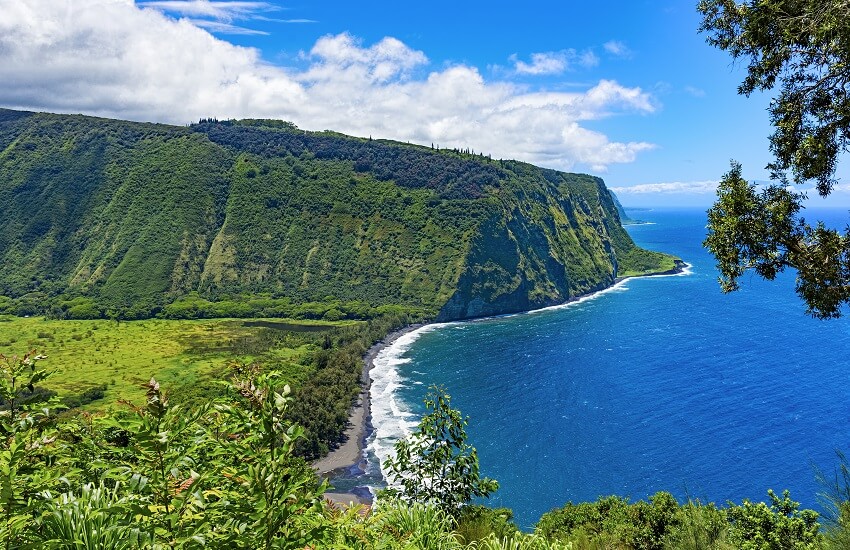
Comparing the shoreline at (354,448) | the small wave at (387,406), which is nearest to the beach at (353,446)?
the shoreline at (354,448)

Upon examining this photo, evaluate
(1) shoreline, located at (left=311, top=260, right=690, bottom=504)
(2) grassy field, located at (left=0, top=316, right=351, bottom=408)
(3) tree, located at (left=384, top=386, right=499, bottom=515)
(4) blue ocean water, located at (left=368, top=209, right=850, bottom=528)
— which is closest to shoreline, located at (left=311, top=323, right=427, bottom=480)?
(1) shoreline, located at (left=311, top=260, right=690, bottom=504)

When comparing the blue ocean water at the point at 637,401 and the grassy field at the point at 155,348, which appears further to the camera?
the grassy field at the point at 155,348

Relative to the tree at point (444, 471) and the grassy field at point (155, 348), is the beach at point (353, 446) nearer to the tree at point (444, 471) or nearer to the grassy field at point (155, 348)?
the grassy field at point (155, 348)

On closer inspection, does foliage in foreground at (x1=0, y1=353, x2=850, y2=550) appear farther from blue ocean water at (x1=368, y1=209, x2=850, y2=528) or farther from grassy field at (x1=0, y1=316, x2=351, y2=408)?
grassy field at (x1=0, y1=316, x2=351, y2=408)

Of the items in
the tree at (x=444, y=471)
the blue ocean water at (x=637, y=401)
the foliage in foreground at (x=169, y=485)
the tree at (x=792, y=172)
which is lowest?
the blue ocean water at (x=637, y=401)

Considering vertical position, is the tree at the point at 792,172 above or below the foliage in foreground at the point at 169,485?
above

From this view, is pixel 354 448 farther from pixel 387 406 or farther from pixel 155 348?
pixel 155 348

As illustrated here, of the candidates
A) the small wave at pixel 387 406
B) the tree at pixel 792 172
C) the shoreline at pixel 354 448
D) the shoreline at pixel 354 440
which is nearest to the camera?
the tree at pixel 792 172

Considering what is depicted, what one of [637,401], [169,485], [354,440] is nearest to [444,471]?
[169,485]
